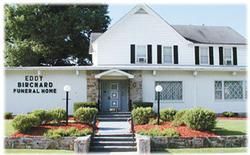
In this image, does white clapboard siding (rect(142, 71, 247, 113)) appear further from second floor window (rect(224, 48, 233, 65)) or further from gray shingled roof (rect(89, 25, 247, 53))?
gray shingled roof (rect(89, 25, 247, 53))

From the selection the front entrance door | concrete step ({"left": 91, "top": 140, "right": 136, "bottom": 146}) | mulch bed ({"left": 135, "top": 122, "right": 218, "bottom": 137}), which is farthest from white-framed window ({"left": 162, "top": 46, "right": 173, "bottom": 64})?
concrete step ({"left": 91, "top": 140, "right": 136, "bottom": 146})

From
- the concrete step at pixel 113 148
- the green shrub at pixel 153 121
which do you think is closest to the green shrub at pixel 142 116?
the green shrub at pixel 153 121

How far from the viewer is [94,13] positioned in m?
39.7

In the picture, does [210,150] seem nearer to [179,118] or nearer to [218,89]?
[179,118]

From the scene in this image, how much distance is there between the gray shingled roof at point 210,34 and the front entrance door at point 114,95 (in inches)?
285

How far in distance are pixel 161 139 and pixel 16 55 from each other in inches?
1028

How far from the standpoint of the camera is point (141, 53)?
26125 millimetres

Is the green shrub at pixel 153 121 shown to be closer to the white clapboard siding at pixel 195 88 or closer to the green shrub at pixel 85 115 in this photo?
the green shrub at pixel 85 115

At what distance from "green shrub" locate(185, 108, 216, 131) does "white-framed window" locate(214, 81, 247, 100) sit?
8.88 meters

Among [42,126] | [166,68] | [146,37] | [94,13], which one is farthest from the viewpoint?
[94,13]

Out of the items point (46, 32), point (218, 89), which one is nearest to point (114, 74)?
point (218, 89)

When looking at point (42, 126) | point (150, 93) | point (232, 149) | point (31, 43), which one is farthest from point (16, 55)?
point (232, 149)

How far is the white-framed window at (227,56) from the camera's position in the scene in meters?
28.0

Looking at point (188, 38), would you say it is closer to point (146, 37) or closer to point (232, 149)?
point (146, 37)
